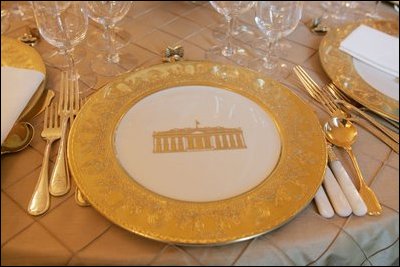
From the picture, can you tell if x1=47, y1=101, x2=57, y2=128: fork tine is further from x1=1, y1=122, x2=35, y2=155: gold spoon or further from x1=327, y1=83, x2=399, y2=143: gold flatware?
x1=327, y1=83, x2=399, y2=143: gold flatware

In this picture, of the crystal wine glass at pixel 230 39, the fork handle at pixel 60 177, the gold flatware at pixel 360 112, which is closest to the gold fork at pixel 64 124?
the fork handle at pixel 60 177

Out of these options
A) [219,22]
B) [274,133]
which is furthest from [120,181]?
[219,22]

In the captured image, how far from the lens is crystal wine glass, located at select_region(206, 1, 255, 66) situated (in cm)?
59

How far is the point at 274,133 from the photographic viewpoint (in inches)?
17.3

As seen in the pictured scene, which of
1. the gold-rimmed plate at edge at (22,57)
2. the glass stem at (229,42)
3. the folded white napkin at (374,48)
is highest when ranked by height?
the folded white napkin at (374,48)

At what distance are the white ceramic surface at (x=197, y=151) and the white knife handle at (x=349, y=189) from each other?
0.07 m

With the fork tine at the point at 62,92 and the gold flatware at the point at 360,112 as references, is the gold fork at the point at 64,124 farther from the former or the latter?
the gold flatware at the point at 360,112

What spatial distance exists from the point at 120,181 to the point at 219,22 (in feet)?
1.36

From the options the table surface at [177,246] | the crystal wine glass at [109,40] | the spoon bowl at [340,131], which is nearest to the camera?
the table surface at [177,246]

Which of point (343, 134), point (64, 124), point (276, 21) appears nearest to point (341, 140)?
point (343, 134)

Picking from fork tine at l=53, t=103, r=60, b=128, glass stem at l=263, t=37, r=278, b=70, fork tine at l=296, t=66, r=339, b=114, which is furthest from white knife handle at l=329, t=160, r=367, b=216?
fork tine at l=53, t=103, r=60, b=128

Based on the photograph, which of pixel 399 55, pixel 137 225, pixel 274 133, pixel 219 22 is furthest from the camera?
pixel 219 22

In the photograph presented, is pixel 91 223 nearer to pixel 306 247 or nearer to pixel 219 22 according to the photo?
pixel 306 247

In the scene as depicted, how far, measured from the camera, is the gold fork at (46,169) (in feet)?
1.21
